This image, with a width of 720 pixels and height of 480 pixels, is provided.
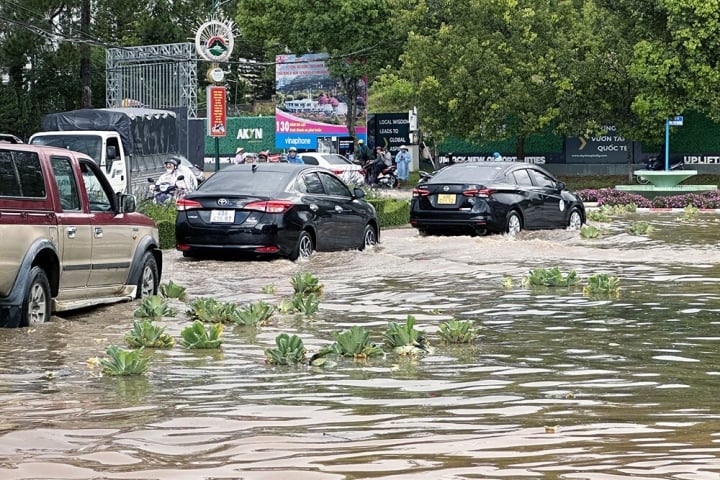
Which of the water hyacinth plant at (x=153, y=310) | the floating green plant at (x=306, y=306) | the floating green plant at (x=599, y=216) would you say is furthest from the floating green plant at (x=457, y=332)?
the floating green plant at (x=599, y=216)

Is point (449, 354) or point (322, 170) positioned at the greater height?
point (322, 170)

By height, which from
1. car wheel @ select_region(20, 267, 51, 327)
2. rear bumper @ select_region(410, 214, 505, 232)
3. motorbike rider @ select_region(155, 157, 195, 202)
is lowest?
car wheel @ select_region(20, 267, 51, 327)

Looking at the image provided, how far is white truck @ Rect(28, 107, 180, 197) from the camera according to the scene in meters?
30.6

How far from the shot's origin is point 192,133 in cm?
5353

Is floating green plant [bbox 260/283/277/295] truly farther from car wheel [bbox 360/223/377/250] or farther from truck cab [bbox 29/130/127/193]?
truck cab [bbox 29/130/127/193]

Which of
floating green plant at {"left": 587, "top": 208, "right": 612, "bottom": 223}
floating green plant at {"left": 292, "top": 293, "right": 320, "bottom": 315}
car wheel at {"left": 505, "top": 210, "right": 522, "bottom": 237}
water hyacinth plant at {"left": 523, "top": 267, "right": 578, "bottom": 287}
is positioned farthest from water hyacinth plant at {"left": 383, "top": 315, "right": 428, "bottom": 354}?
floating green plant at {"left": 587, "top": 208, "right": 612, "bottom": 223}

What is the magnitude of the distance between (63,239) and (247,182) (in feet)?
22.0

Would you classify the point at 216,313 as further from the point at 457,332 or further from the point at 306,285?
the point at 457,332

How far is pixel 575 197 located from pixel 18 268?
16.7 m

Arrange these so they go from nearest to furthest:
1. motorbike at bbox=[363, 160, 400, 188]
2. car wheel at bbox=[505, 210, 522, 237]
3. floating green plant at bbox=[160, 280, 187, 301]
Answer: floating green plant at bbox=[160, 280, 187, 301] < car wheel at bbox=[505, 210, 522, 237] < motorbike at bbox=[363, 160, 400, 188]

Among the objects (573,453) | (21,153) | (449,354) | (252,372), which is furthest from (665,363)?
(21,153)

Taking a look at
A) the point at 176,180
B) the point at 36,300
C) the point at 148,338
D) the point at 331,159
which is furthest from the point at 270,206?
the point at 331,159

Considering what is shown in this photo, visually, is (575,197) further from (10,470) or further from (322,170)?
(10,470)

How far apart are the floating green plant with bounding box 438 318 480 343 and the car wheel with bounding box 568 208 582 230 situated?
15659 millimetres
